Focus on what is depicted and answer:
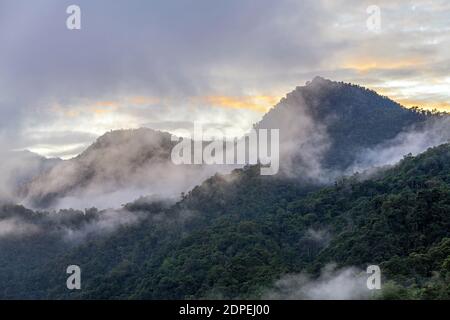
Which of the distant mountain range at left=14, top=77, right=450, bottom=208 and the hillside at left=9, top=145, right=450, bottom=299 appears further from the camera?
the distant mountain range at left=14, top=77, right=450, bottom=208

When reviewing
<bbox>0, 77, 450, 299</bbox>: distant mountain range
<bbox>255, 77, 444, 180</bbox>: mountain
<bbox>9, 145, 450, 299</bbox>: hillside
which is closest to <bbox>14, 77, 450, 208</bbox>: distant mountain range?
<bbox>255, 77, 444, 180</bbox>: mountain

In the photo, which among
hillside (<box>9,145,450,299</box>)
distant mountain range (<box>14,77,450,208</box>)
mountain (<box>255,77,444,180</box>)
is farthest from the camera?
mountain (<box>255,77,444,180</box>)

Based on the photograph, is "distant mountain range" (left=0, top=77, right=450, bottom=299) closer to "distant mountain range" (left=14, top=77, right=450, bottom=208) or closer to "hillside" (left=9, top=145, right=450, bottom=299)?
"hillside" (left=9, top=145, right=450, bottom=299)

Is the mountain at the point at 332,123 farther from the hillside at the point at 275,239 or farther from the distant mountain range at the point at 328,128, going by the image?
the hillside at the point at 275,239

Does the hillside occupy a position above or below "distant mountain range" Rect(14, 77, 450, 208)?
below

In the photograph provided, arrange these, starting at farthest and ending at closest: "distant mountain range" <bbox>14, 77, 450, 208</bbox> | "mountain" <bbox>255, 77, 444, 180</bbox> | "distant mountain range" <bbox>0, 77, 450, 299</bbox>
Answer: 1. "mountain" <bbox>255, 77, 444, 180</bbox>
2. "distant mountain range" <bbox>14, 77, 450, 208</bbox>
3. "distant mountain range" <bbox>0, 77, 450, 299</bbox>

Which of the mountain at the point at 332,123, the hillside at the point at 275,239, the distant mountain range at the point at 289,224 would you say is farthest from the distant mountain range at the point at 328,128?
the hillside at the point at 275,239

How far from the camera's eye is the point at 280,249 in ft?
268

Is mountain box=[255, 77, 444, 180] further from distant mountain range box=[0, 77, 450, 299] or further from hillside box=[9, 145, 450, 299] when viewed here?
hillside box=[9, 145, 450, 299]

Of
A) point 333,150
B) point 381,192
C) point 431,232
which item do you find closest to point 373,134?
point 333,150
